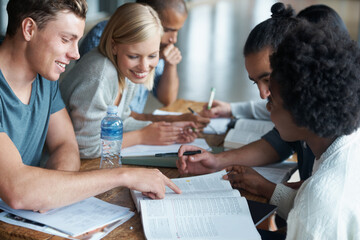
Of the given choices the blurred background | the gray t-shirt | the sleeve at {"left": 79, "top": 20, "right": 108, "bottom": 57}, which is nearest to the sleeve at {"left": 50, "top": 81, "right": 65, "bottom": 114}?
the gray t-shirt

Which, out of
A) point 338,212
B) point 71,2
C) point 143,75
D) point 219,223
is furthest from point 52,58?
point 338,212

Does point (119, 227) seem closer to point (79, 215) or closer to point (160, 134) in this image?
point (79, 215)

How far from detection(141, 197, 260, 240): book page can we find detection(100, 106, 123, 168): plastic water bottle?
0.46 meters

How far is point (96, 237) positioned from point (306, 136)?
2.10 ft

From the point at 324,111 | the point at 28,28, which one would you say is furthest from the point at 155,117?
the point at 324,111

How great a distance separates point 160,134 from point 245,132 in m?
0.45

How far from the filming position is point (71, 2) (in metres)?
1.41

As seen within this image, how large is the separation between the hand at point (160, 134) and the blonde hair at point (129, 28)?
226 millimetres

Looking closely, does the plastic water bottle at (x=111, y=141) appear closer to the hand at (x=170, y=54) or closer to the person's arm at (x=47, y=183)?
the person's arm at (x=47, y=183)

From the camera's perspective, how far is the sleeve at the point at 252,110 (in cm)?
234

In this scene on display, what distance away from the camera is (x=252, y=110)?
7.73 ft

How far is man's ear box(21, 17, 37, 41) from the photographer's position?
1.36 metres

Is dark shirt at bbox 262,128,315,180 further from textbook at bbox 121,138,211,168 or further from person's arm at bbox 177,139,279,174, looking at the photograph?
textbook at bbox 121,138,211,168

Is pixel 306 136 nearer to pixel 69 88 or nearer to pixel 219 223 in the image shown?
pixel 219 223
